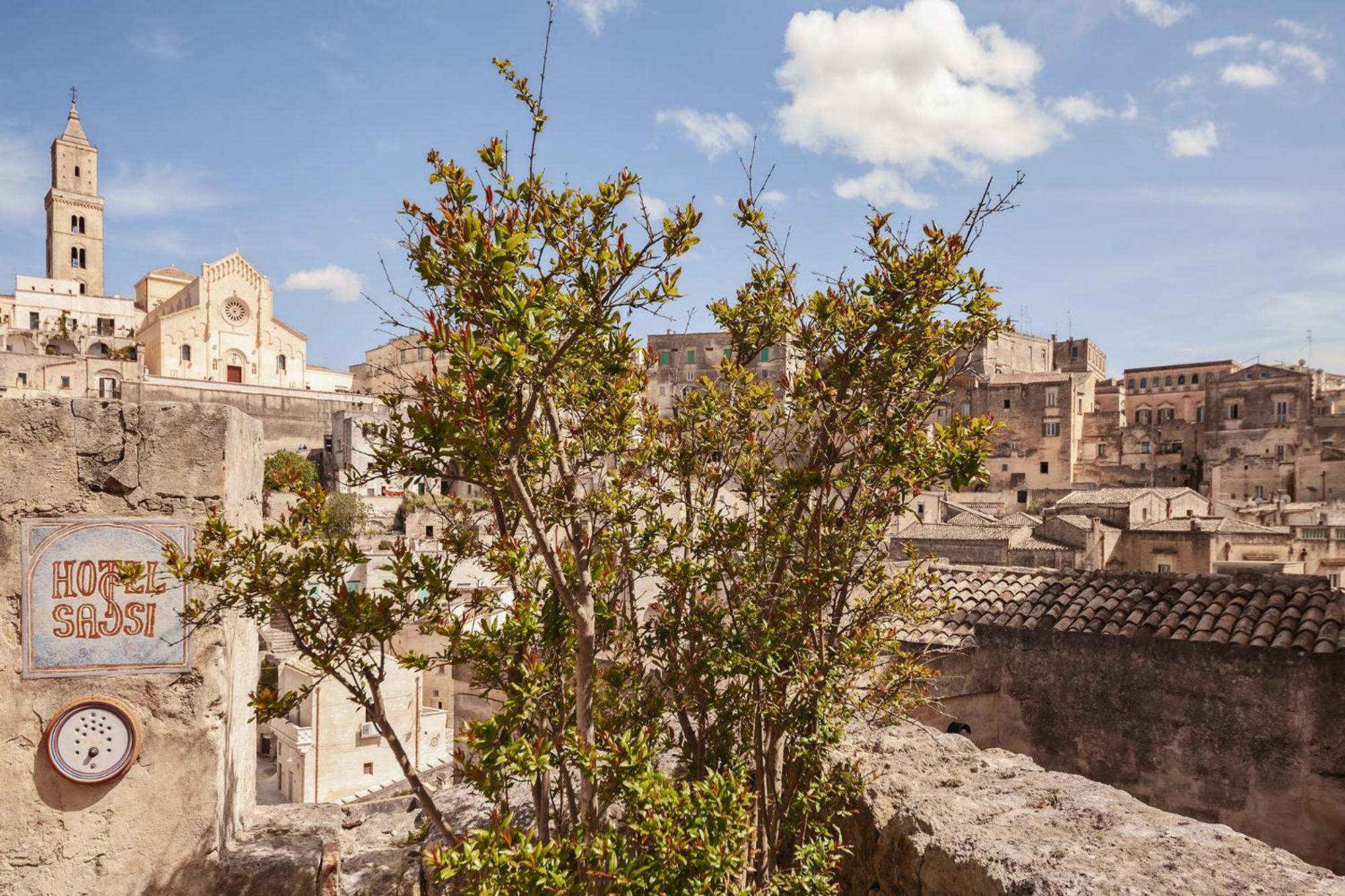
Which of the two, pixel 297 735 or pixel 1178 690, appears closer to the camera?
pixel 1178 690

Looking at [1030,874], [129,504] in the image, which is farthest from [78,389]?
[1030,874]

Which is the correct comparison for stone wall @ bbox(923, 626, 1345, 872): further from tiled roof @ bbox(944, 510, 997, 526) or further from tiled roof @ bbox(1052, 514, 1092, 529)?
tiled roof @ bbox(944, 510, 997, 526)

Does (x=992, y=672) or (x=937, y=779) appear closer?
(x=937, y=779)

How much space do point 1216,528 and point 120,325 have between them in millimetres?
72563

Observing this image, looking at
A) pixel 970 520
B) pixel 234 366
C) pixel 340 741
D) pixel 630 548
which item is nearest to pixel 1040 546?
pixel 970 520

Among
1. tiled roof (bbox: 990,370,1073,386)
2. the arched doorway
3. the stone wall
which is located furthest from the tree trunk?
the arched doorway

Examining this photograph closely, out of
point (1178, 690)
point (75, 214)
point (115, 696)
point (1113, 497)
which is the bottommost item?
point (1113, 497)

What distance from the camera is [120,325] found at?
215 ft

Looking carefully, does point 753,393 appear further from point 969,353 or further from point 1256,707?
point 1256,707

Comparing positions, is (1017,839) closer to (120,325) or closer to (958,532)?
(958,532)

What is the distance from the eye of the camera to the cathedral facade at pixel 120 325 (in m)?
50.1

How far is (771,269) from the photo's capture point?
13.8 feet

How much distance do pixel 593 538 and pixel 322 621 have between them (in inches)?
43.3

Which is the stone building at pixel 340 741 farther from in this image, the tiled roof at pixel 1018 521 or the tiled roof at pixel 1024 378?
the tiled roof at pixel 1024 378
